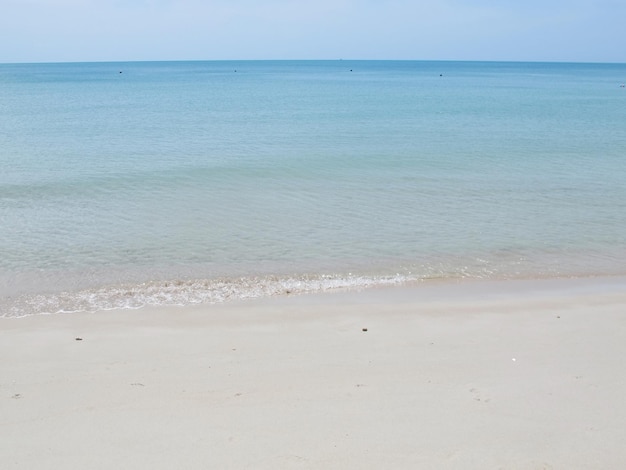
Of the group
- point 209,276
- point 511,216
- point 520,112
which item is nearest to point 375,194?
point 511,216

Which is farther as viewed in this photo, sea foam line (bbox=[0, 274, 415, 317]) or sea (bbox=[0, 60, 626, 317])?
sea (bbox=[0, 60, 626, 317])

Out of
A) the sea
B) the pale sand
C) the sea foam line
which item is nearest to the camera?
the pale sand

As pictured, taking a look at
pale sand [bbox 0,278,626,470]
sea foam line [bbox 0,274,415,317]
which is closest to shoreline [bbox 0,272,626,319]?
sea foam line [bbox 0,274,415,317]

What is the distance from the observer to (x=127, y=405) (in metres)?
5.66

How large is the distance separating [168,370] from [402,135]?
22.9 metres

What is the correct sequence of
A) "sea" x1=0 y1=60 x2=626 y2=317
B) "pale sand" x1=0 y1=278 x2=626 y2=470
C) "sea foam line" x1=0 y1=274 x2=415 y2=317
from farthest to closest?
"sea" x1=0 y1=60 x2=626 y2=317
"sea foam line" x1=0 y1=274 x2=415 y2=317
"pale sand" x1=0 y1=278 x2=626 y2=470

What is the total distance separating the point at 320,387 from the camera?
6039 millimetres

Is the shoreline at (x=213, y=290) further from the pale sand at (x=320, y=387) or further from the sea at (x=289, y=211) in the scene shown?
the pale sand at (x=320, y=387)

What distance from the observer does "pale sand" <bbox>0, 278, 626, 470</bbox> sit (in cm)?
493

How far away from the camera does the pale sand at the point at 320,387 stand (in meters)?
4.93

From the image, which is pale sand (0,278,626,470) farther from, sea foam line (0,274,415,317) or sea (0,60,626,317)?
sea (0,60,626,317)

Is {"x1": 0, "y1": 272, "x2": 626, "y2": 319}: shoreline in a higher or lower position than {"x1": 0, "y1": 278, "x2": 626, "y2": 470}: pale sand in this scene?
lower

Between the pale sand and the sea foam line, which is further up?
the pale sand

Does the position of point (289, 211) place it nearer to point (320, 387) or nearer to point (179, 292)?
point (179, 292)
